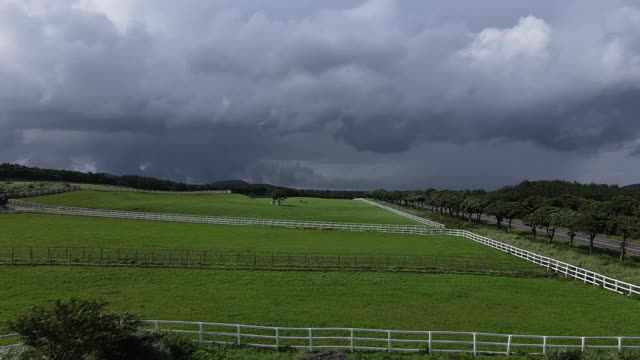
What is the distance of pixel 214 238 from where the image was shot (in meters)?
60.0

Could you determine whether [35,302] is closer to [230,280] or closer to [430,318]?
[230,280]

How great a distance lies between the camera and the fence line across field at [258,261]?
4103 centimetres

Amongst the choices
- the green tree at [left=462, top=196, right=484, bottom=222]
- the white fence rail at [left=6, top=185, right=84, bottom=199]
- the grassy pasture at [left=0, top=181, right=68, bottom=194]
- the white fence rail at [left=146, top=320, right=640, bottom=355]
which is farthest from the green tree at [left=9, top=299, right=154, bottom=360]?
the grassy pasture at [left=0, top=181, right=68, bottom=194]

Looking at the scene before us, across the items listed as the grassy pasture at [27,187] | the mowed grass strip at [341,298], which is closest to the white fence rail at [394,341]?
the mowed grass strip at [341,298]

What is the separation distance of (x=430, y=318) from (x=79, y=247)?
37.6 meters

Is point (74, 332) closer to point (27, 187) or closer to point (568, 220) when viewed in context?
point (568, 220)

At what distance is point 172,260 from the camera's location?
4241cm

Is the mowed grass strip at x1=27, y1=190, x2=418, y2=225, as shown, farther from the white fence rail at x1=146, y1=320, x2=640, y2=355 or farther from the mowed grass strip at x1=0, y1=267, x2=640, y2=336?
the white fence rail at x1=146, y1=320, x2=640, y2=355

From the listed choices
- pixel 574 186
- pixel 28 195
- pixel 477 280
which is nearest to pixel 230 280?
pixel 477 280

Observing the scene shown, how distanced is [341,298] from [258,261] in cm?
1373

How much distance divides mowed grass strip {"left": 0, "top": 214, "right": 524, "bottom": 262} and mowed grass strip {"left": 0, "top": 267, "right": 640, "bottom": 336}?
1291 centimetres

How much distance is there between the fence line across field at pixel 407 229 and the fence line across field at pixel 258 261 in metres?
1.84

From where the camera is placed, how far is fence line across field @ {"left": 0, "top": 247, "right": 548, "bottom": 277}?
41.0m

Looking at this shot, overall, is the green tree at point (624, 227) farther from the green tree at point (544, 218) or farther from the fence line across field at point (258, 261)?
the fence line across field at point (258, 261)
